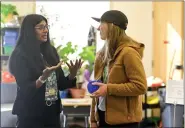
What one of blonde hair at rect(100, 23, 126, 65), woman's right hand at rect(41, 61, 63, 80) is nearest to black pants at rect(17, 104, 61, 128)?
woman's right hand at rect(41, 61, 63, 80)

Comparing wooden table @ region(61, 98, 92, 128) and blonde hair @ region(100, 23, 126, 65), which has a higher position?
blonde hair @ region(100, 23, 126, 65)

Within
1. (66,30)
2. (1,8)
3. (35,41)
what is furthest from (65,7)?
(35,41)

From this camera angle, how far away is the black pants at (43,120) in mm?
1772

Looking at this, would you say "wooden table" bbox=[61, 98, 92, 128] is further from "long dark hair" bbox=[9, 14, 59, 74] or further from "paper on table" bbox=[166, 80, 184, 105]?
"long dark hair" bbox=[9, 14, 59, 74]

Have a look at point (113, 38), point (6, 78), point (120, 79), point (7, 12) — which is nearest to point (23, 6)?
point (7, 12)

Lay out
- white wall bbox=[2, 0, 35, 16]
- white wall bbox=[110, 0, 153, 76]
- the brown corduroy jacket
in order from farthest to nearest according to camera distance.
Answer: white wall bbox=[110, 0, 153, 76] < white wall bbox=[2, 0, 35, 16] < the brown corduroy jacket

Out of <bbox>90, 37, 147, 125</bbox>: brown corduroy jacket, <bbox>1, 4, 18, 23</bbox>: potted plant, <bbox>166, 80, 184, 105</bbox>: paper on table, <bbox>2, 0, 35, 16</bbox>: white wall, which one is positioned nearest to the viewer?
<bbox>90, 37, 147, 125</bbox>: brown corduroy jacket

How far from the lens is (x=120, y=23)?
1693 millimetres

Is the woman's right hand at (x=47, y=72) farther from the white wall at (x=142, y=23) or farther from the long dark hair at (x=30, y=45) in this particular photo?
the white wall at (x=142, y=23)

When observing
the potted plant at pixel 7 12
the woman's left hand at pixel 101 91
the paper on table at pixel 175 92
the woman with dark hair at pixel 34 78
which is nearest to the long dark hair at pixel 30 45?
the woman with dark hair at pixel 34 78

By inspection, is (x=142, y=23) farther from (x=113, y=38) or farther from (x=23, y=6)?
(x=113, y=38)

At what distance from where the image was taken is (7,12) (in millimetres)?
3684

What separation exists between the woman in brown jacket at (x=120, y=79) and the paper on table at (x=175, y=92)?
104 centimetres

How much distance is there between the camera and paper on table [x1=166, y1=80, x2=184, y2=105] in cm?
265
